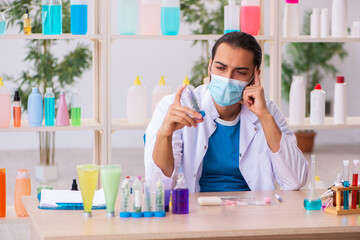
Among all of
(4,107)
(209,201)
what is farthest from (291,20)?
(209,201)

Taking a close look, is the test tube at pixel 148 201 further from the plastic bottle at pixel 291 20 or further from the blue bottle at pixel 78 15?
the plastic bottle at pixel 291 20

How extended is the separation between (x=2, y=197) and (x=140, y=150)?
15.0ft

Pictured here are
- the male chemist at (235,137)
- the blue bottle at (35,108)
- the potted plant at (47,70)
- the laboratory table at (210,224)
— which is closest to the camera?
the laboratory table at (210,224)

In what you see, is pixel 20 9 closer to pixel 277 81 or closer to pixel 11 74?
pixel 11 74

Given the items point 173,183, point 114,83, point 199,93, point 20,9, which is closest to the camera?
point 173,183

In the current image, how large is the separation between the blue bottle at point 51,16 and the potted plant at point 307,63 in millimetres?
4324

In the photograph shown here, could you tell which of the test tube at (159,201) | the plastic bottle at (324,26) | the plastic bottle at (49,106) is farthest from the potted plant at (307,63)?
the test tube at (159,201)

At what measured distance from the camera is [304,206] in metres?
2.01

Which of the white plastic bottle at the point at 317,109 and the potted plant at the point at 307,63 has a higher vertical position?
the potted plant at the point at 307,63

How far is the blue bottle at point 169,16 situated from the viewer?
3289mm

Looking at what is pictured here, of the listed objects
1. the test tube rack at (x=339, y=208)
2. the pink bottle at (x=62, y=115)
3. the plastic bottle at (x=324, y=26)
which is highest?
the plastic bottle at (x=324, y=26)

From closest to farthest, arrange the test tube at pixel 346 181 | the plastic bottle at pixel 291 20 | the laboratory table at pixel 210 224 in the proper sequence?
the laboratory table at pixel 210 224
the test tube at pixel 346 181
the plastic bottle at pixel 291 20

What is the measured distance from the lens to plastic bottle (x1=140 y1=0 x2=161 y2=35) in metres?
3.32

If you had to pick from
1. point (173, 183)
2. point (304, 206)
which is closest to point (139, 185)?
point (173, 183)
